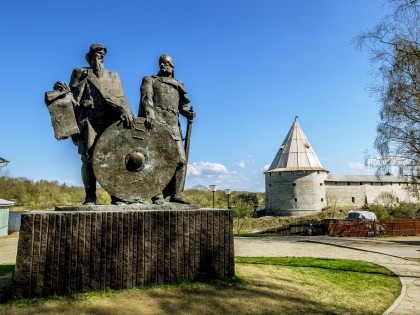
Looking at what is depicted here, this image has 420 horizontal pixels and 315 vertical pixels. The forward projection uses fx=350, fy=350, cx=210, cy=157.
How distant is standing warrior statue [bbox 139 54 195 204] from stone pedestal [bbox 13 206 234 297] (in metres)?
0.75

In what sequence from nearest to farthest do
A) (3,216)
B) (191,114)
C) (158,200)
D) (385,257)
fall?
1. (158,200)
2. (191,114)
3. (385,257)
4. (3,216)

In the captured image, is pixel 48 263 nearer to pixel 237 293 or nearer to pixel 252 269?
pixel 237 293

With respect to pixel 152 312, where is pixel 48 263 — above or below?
above

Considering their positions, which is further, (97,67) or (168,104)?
(168,104)

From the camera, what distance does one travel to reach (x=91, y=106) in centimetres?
537

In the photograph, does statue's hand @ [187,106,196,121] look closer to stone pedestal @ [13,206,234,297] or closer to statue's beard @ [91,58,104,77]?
statue's beard @ [91,58,104,77]

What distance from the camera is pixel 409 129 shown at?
15.2 m

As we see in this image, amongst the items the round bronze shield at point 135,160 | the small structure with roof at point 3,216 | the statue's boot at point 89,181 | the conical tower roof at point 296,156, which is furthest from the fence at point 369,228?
the conical tower roof at point 296,156

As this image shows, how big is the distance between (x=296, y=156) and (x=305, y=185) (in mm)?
4130

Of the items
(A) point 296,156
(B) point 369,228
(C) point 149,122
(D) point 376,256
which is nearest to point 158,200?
(C) point 149,122

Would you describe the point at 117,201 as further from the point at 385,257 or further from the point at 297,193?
the point at 297,193

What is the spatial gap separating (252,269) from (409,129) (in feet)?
40.3

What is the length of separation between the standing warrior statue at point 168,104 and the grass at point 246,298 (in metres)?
1.56

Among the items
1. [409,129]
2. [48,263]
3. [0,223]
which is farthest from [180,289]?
[0,223]
